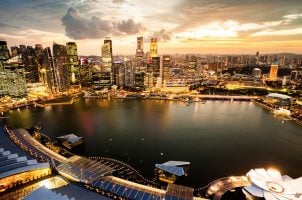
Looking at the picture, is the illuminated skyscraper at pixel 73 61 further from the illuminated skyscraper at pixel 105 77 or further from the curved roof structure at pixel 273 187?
the curved roof structure at pixel 273 187

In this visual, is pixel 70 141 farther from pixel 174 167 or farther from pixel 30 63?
pixel 30 63

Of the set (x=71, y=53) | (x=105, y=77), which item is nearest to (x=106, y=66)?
(x=105, y=77)

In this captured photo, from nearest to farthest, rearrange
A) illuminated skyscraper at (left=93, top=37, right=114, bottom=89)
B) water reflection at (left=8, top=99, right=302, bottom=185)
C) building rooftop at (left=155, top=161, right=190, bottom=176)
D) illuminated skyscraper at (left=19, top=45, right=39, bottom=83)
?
building rooftop at (left=155, top=161, right=190, bottom=176)
water reflection at (left=8, top=99, right=302, bottom=185)
illuminated skyscraper at (left=93, top=37, right=114, bottom=89)
illuminated skyscraper at (left=19, top=45, right=39, bottom=83)

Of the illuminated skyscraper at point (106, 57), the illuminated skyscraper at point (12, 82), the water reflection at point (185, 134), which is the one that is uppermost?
the illuminated skyscraper at point (106, 57)

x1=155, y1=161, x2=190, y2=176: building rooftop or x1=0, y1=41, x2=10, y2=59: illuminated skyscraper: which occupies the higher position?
x1=0, y1=41, x2=10, y2=59: illuminated skyscraper

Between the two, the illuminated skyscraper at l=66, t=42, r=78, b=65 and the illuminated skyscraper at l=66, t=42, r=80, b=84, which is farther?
the illuminated skyscraper at l=66, t=42, r=78, b=65

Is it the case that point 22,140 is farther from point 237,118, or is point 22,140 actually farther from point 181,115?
point 237,118

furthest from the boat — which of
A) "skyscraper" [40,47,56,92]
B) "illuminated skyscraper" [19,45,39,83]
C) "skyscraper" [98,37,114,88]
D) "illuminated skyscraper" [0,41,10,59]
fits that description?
"illuminated skyscraper" [0,41,10,59]

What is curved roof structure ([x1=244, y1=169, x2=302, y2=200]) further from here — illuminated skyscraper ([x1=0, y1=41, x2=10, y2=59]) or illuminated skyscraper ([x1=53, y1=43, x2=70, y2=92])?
illuminated skyscraper ([x1=0, y1=41, x2=10, y2=59])

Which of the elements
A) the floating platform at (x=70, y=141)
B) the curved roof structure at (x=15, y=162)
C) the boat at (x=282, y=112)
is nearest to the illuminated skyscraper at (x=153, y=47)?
the boat at (x=282, y=112)
